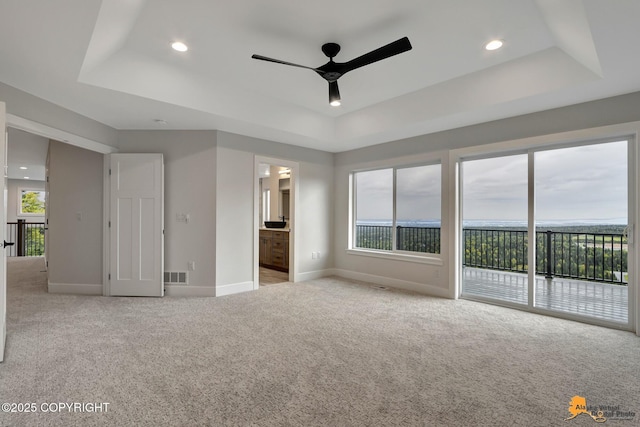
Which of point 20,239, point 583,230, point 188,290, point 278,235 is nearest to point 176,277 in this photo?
point 188,290

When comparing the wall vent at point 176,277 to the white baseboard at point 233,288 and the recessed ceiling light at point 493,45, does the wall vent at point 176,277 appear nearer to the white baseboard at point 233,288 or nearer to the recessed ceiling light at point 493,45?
the white baseboard at point 233,288

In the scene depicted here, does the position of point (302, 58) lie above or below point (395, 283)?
above

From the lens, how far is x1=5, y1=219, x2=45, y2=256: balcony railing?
9.19 meters

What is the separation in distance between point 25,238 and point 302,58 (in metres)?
10.6

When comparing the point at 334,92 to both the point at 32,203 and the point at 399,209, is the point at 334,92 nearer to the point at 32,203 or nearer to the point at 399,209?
Result: the point at 399,209

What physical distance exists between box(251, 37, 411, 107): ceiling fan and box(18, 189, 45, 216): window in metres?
11.9

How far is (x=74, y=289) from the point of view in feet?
15.1

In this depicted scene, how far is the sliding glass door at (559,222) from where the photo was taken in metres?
3.59

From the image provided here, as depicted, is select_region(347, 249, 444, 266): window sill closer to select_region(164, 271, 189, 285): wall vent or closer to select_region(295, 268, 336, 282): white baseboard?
select_region(295, 268, 336, 282): white baseboard

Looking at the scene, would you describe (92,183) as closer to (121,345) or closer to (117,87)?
(117,87)

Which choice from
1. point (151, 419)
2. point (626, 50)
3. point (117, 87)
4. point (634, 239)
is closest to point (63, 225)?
point (117, 87)

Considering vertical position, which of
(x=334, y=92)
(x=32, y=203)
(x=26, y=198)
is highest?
(x=334, y=92)

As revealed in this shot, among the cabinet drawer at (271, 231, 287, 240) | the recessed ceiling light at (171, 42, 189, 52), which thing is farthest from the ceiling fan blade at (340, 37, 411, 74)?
the cabinet drawer at (271, 231, 287, 240)

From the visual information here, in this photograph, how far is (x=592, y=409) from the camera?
6.38 ft
